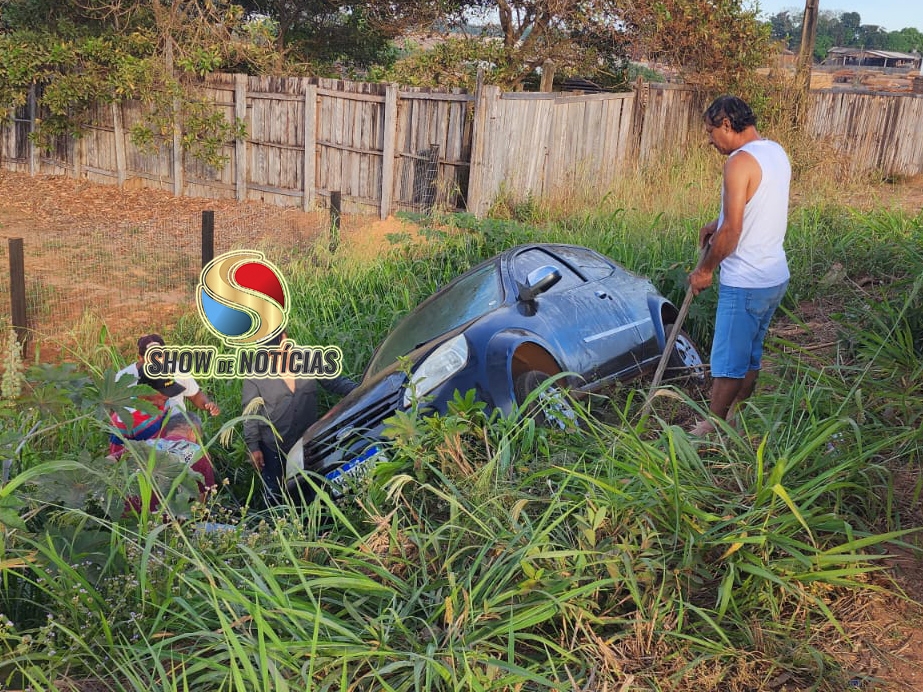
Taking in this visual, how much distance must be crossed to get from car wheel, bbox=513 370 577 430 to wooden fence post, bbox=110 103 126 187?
587 inches

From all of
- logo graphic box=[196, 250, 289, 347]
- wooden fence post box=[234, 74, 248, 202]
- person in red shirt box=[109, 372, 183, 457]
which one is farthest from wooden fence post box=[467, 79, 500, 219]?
person in red shirt box=[109, 372, 183, 457]

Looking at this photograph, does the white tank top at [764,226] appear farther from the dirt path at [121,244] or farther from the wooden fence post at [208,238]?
the wooden fence post at [208,238]

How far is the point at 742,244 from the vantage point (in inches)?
165

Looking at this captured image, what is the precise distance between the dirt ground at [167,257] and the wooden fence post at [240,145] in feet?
1.10

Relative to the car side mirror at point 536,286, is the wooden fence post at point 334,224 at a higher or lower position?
lower

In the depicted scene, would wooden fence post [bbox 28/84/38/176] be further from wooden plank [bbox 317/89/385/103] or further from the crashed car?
the crashed car

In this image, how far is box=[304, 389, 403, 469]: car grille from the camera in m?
4.20

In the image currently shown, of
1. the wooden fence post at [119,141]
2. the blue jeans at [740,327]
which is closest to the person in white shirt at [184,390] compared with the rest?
the blue jeans at [740,327]

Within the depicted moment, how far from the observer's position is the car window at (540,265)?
17.2 feet

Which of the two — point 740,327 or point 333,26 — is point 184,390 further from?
point 333,26

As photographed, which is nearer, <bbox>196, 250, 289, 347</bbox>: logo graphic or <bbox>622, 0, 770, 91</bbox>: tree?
<bbox>196, 250, 289, 347</bbox>: logo graphic

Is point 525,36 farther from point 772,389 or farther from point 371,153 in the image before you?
point 772,389

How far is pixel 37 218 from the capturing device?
48.8 feet

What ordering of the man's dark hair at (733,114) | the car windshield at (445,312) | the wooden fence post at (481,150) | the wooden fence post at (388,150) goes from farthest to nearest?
the wooden fence post at (388,150) → the wooden fence post at (481,150) → the car windshield at (445,312) → the man's dark hair at (733,114)
